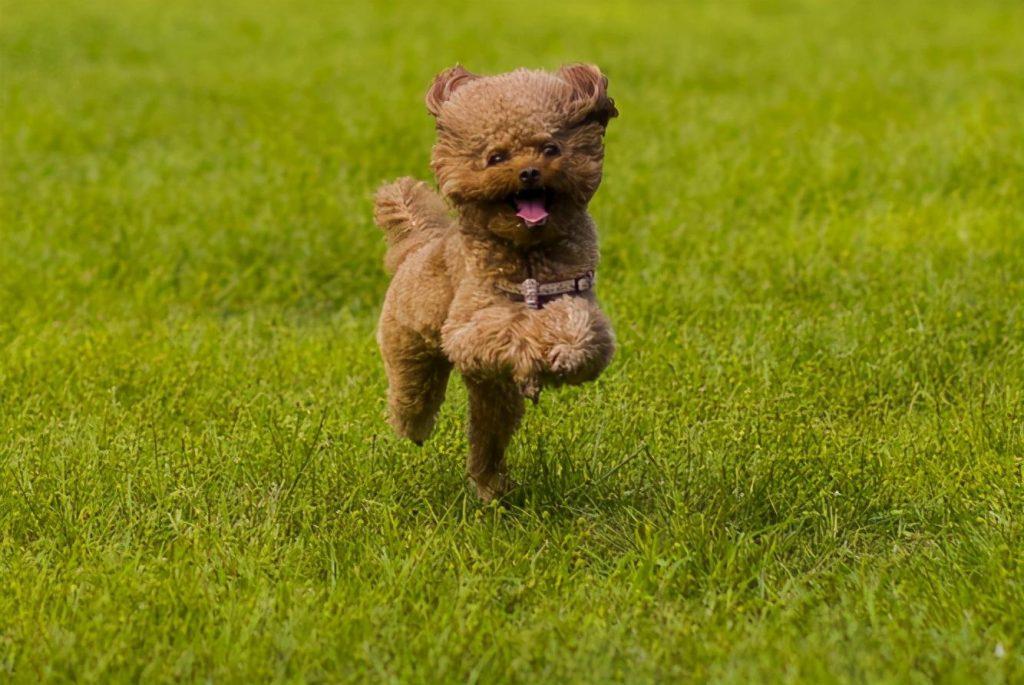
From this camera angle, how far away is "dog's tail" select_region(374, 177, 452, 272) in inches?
192

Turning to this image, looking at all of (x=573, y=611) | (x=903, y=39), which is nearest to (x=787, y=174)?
(x=573, y=611)

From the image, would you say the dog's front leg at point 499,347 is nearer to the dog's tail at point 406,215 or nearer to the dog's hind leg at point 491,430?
the dog's hind leg at point 491,430

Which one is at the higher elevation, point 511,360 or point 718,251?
point 511,360

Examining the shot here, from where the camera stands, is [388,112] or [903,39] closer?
[388,112]

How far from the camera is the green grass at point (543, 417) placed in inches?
157

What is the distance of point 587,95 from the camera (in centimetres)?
405

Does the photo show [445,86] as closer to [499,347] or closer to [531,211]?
[531,211]

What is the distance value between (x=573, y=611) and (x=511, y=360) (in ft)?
2.52

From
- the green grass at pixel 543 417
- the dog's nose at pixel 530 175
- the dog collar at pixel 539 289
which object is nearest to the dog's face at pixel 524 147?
the dog's nose at pixel 530 175

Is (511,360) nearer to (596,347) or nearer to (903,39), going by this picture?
(596,347)

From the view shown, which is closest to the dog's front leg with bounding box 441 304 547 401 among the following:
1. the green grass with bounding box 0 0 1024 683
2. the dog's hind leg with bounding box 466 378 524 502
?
the dog's hind leg with bounding box 466 378 524 502

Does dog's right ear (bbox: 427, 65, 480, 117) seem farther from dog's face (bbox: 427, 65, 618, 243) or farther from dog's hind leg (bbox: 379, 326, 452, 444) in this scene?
dog's hind leg (bbox: 379, 326, 452, 444)

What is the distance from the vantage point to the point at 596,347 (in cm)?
392

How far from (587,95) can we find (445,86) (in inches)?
16.8
